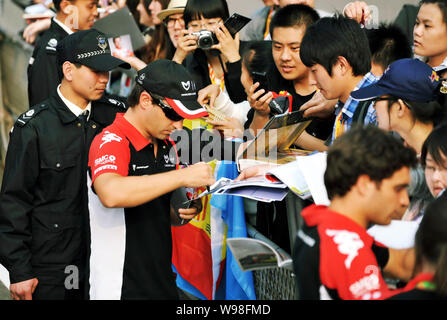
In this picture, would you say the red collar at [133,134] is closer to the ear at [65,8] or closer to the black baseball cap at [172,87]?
the black baseball cap at [172,87]

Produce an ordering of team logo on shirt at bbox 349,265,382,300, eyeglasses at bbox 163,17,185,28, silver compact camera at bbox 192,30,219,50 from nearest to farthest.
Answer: team logo on shirt at bbox 349,265,382,300
silver compact camera at bbox 192,30,219,50
eyeglasses at bbox 163,17,185,28

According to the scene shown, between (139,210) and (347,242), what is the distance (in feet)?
4.48

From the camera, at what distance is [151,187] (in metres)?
3.24

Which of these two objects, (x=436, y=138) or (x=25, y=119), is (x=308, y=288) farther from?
Answer: (x=25, y=119)

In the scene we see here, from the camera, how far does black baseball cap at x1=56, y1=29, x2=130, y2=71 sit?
4.14 m

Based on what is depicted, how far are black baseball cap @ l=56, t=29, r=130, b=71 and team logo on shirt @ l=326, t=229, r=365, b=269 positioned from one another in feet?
6.90

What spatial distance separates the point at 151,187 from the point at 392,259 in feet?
3.65

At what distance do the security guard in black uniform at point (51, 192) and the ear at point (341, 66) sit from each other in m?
1.23

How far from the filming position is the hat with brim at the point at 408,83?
3393mm

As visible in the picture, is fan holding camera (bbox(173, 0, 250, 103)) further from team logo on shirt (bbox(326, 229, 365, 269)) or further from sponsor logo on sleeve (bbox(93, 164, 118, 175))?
team logo on shirt (bbox(326, 229, 365, 269))

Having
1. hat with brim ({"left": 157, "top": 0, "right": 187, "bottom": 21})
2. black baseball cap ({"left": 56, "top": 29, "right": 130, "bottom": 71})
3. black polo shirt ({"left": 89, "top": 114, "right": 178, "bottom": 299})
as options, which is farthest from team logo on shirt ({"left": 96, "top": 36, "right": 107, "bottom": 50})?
hat with brim ({"left": 157, "top": 0, "right": 187, "bottom": 21})

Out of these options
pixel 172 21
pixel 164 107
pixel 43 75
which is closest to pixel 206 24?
pixel 172 21

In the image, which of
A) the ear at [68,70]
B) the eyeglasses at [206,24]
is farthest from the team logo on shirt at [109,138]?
the eyeglasses at [206,24]

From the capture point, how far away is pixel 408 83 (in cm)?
341
